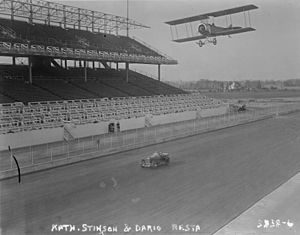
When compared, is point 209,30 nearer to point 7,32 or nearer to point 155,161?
point 155,161

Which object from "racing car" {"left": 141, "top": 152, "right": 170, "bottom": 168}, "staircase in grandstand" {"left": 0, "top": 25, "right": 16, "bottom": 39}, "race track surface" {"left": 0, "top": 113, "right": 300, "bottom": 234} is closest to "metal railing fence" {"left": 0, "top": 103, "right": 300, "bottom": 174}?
"race track surface" {"left": 0, "top": 113, "right": 300, "bottom": 234}

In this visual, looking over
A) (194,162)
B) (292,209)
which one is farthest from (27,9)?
(292,209)

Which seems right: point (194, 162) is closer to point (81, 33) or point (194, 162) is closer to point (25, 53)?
point (25, 53)

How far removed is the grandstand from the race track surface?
531 centimetres

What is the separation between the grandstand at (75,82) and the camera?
717 inches

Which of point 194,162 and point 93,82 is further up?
point 93,82

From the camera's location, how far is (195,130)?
19922mm

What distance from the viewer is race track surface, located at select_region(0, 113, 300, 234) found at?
24.4ft

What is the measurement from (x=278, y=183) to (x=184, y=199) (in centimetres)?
299

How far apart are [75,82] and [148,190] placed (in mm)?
17876

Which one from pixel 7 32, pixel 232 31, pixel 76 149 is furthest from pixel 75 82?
pixel 232 31

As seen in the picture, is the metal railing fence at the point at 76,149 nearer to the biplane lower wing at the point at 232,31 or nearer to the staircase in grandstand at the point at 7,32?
the biplane lower wing at the point at 232,31

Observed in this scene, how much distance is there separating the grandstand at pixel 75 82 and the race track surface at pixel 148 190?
531 centimetres

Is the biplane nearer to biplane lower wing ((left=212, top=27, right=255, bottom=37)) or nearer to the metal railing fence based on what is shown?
biplane lower wing ((left=212, top=27, right=255, bottom=37))
